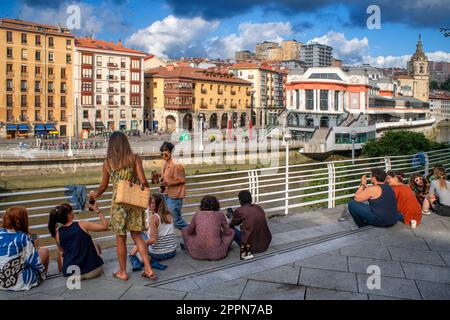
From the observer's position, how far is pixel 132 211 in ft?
17.9

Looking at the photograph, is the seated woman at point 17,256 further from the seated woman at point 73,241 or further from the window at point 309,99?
the window at point 309,99

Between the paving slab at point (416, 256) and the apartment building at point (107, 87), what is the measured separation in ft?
180

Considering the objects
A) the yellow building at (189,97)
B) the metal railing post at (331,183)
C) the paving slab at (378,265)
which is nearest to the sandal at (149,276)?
the paving slab at (378,265)

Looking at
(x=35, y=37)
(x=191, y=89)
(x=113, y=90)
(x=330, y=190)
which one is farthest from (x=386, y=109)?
(x=330, y=190)

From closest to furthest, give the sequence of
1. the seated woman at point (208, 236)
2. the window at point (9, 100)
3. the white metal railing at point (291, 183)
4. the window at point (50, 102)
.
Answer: the seated woman at point (208, 236) → the white metal railing at point (291, 183) → the window at point (9, 100) → the window at point (50, 102)

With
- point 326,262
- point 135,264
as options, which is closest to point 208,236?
point 135,264

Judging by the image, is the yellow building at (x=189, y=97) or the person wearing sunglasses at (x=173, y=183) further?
the yellow building at (x=189, y=97)

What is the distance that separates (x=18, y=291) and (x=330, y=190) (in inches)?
265

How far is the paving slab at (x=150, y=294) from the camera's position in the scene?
4959mm

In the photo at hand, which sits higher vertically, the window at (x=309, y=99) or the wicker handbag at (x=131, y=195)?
the window at (x=309, y=99)

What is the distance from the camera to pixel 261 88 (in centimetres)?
9438

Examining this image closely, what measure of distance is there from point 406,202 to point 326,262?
273cm
